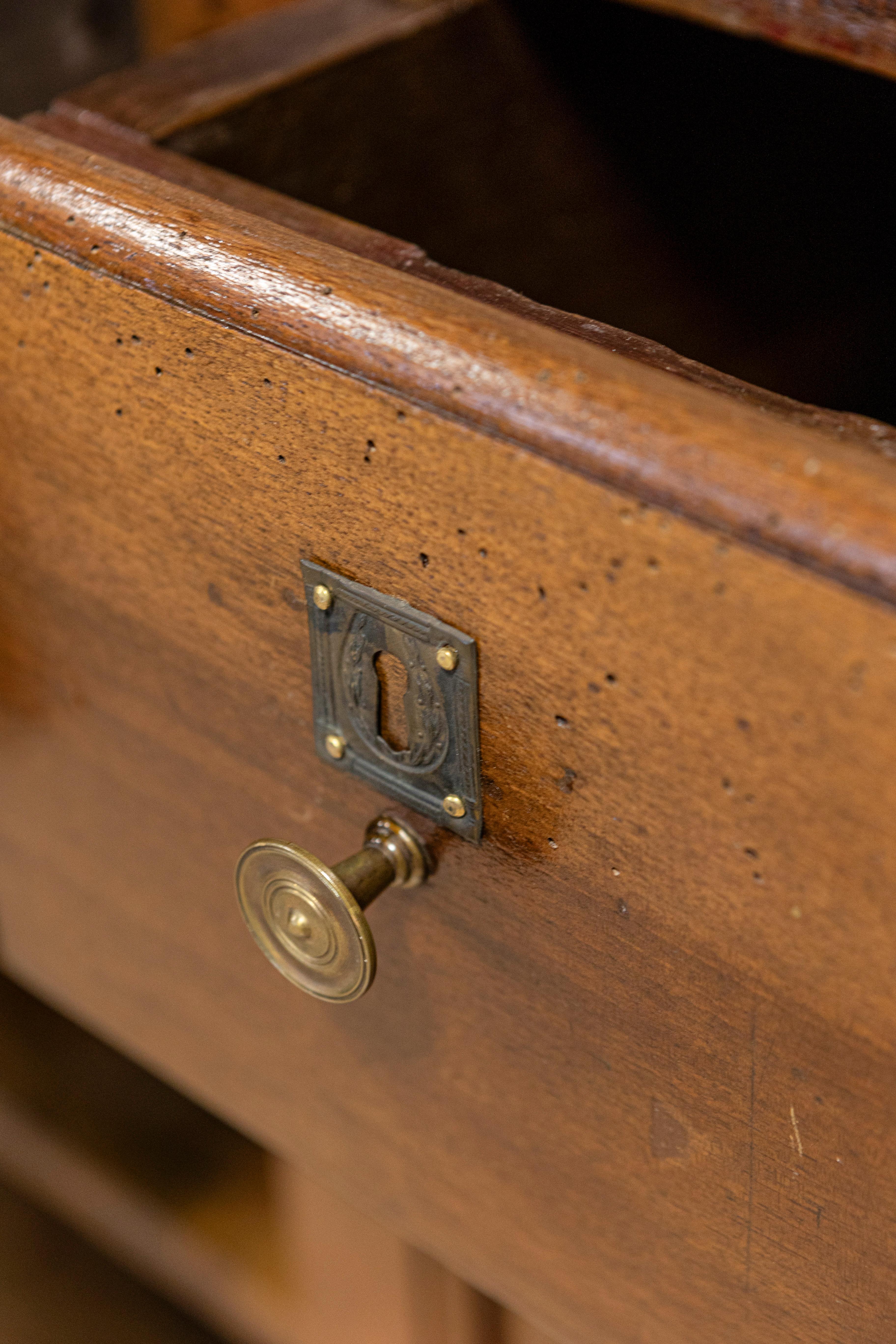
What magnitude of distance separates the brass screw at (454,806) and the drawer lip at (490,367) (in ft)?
0.49

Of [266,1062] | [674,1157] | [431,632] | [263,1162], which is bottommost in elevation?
[263,1162]

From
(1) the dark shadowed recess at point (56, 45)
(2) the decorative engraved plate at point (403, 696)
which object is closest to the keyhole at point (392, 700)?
(2) the decorative engraved plate at point (403, 696)

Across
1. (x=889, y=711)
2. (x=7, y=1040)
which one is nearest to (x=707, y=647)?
(x=889, y=711)

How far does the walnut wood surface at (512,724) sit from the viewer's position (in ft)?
1.35

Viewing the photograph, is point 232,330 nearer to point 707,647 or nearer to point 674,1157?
point 707,647

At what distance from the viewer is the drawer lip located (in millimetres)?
386

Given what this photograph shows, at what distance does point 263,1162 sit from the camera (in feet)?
3.16

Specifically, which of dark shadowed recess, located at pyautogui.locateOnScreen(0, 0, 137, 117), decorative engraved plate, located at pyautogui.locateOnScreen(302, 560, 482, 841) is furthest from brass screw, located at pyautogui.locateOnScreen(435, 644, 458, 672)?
dark shadowed recess, located at pyautogui.locateOnScreen(0, 0, 137, 117)

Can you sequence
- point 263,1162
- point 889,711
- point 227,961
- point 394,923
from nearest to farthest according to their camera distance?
point 889,711
point 394,923
point 227,961
point 263,1162

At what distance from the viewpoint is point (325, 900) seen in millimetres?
520

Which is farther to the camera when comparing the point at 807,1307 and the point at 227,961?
the point at 227,961

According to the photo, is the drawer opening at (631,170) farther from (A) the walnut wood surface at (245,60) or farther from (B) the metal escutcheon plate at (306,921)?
(B) the metal escutcheon plate at (306,921)

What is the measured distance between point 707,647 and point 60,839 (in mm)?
458

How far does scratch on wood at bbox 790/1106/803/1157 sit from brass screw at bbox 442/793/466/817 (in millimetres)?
152
